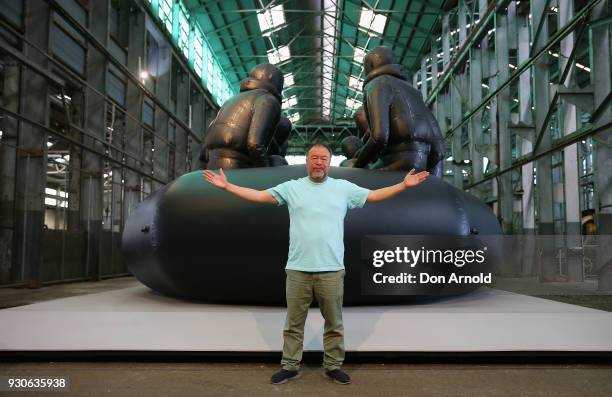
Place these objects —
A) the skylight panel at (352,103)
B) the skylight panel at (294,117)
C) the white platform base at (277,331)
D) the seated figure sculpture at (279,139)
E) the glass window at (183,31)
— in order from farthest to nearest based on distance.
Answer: the skylight panel at (294,117), the skylight panel at (352,103), the glass window at (183,31), the seated figure sculpture at (279,139), the white platform base at (277,331)

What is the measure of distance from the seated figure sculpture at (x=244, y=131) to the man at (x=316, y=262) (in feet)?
6.29

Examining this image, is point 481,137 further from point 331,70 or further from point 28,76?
point 331,70

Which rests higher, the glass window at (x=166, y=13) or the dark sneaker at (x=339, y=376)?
the glass window at (x=166, y=13)

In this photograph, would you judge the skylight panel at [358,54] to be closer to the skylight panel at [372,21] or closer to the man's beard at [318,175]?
the skylight panel at [372,21]

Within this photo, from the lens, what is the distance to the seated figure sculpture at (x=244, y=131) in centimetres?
412

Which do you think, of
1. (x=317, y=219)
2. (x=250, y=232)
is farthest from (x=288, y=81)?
(x=317, y=219)

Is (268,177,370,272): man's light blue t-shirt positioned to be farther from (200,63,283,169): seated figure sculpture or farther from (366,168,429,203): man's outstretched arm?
(200,63,283,169): seated figure sculpture

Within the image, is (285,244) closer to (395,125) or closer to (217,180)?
(217,180)

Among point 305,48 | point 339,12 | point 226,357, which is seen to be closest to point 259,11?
point 339,12

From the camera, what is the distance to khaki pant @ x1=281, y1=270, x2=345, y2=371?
7.08 ft

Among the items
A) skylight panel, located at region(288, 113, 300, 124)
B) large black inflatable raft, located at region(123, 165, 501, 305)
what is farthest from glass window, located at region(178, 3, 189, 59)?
skylight panel, located at region(288, 113, 300, 124)

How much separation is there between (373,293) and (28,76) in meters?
6.47

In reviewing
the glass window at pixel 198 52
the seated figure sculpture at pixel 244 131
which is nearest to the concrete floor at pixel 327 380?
the seated figure sculpture at pixel 244 131

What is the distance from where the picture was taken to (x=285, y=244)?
3051 millimetres
